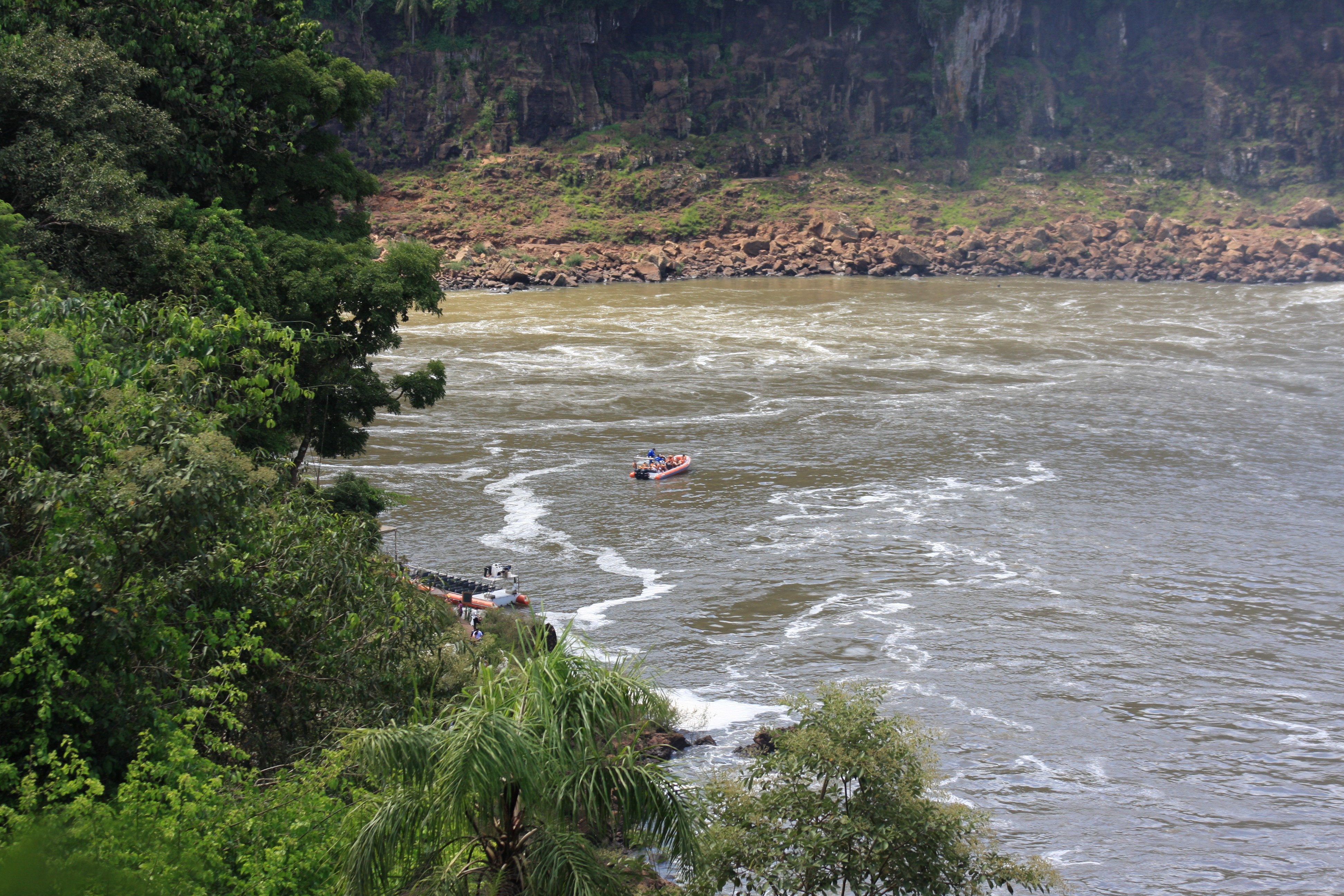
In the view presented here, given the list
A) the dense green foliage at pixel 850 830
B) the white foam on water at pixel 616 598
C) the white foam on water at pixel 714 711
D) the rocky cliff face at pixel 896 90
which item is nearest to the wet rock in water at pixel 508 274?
the rocky cliff face at pixel 896 90

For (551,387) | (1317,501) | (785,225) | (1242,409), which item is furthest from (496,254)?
(1317,501)

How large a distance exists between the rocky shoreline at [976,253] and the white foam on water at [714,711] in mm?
68522

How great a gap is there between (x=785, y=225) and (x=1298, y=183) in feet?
171

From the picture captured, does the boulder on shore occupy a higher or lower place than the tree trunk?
higher

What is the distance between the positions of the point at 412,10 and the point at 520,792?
347 ft

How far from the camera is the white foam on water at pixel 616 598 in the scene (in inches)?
907

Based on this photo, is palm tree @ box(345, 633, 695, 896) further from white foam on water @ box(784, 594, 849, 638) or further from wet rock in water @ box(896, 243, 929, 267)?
wet rock in water @ box(896, 243, 929, 267)

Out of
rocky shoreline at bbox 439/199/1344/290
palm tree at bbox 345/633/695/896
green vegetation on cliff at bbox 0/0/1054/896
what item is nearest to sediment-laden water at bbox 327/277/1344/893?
green vegetation on cliff at bbox 0/0/1054/896

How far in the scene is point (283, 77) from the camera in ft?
71.3

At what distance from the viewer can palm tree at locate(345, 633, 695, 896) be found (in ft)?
25.9

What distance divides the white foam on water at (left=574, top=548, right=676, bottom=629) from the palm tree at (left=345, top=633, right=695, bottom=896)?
13282 mm

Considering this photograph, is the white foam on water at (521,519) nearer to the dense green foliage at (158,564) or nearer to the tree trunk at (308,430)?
the tree trunk at (308,430)

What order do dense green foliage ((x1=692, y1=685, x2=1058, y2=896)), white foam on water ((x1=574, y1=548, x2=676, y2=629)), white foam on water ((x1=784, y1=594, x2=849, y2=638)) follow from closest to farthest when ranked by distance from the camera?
1. dense green foliage ((x1=692, y1=685, x2=1058, y2=896))
2. white foam on water ((x1=784, y1=594, x2=849, y2=638))
3. white foam on water ((x1=574, y1=548, x2=676, y2=629))

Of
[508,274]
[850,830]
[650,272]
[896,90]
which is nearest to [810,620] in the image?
[850,830]
